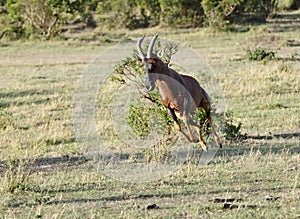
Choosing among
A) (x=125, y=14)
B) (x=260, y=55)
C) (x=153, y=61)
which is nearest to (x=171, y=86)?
(x=153, y=61)

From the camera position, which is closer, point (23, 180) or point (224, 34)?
point (23, 180)

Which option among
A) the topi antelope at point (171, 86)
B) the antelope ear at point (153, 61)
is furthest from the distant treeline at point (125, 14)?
the antelope ear at point (153, 61)

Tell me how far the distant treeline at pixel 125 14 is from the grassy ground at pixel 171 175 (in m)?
10.2

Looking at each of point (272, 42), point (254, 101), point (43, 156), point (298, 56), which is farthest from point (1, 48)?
point (43, 156)

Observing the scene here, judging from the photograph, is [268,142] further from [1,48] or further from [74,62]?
[1,48]

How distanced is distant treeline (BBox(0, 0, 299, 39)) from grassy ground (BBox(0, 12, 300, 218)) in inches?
402

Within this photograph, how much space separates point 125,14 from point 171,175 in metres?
25.8

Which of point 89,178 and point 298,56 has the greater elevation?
point 89,178

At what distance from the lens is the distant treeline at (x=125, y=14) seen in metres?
29.4

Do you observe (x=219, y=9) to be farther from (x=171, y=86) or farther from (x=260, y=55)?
(x=171, y=86)

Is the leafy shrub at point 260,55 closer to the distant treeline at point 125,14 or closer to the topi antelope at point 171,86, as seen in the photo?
the distant treeline at point 125,14

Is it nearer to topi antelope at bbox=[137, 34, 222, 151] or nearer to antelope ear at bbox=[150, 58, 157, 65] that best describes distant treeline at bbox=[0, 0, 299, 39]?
topi antelope at bbox=[137, 34, 222, 151]

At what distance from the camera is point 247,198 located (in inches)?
250

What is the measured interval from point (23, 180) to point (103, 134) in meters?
3.93
